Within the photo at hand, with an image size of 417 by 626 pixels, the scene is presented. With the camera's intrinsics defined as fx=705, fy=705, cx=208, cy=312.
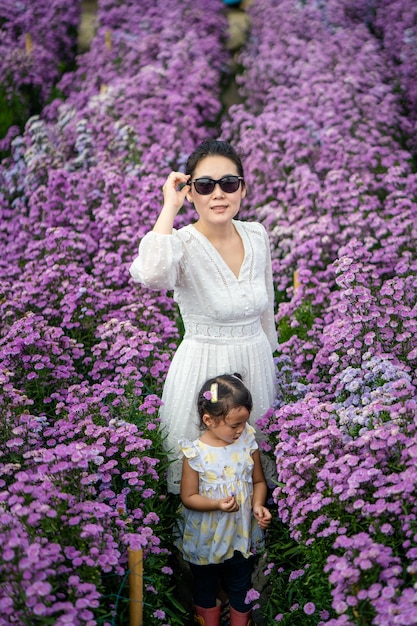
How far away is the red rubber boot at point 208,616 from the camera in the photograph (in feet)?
10.1

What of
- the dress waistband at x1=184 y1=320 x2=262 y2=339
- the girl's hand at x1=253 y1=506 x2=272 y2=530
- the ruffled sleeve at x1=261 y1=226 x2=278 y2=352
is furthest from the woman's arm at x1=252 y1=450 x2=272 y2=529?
the ruffled sleeve at x1=261 y1=226 x2=278 y2=352

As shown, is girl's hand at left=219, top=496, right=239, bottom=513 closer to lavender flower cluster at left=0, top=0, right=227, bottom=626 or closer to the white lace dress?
lavender flower cluster at left=0, top=0, right=227, bottom=626

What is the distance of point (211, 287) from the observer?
125 inches

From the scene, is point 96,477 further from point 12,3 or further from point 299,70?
point 12,3

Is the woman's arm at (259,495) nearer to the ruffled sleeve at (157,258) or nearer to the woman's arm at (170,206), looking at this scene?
the ruffled sleeve at (157,258)

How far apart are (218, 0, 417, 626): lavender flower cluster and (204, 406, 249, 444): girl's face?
189 millimetres

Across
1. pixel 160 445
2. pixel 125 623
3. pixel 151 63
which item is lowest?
pixel 125 623

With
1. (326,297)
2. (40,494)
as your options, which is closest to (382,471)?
(40,494)

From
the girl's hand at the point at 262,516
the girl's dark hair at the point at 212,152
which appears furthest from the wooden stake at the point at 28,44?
the girl's hand at the point at 262,516

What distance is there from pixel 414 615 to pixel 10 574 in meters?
1.26

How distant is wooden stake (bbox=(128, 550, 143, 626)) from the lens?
8.54 feet

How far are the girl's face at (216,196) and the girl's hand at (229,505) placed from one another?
1.20 metres

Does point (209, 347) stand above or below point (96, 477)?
above

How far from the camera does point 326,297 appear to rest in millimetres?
4383
